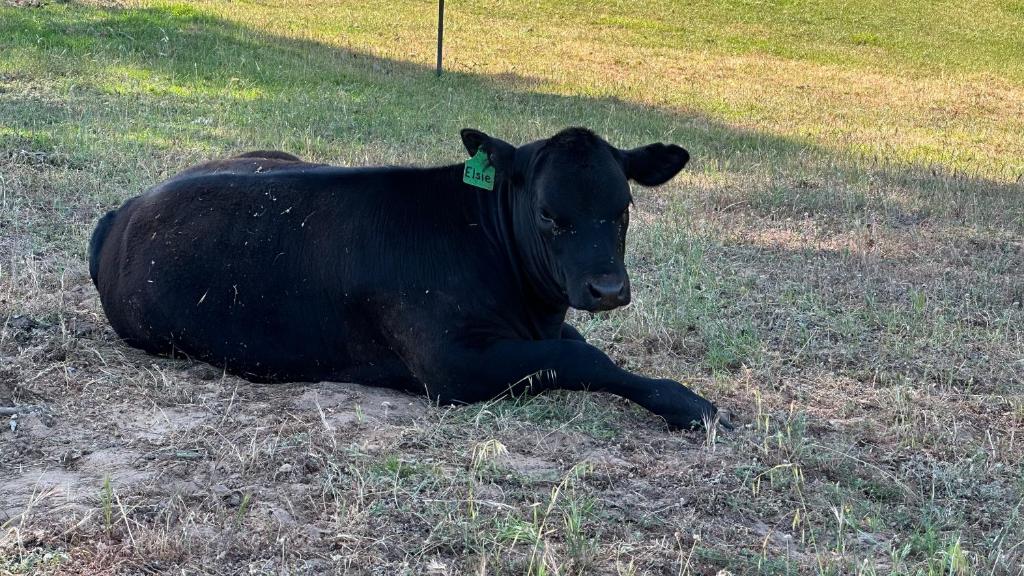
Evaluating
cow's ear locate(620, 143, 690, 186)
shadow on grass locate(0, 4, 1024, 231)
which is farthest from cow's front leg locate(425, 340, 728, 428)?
shadow on grass locate(0, 4, 1024, 231)

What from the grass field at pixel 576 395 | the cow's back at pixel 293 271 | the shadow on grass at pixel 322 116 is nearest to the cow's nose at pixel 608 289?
the grass field at pixel 576 395

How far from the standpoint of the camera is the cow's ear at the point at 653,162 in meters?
6.76

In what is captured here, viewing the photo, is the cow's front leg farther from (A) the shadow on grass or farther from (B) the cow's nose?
(A) the shadow on grass

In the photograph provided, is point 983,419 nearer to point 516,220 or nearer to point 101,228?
point 516,220

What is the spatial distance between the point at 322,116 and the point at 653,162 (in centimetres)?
857

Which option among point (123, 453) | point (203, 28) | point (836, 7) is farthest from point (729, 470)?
point (836, 7)

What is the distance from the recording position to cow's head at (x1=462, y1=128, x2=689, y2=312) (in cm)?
604

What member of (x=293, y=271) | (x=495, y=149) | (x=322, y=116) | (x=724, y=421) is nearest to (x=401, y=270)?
(x=293, y=271)

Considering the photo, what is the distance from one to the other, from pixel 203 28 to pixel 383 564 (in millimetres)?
19024

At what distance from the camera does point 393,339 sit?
646 centimetres

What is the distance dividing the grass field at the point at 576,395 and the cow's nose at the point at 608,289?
64cm

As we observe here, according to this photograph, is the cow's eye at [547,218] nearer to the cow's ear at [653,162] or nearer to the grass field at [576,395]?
the cow's ear at [653,162]

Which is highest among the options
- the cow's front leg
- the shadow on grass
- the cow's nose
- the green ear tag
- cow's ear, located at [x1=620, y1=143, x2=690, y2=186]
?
cow's ear, located at [x1=620, y1=143, x2=690, y2=186]

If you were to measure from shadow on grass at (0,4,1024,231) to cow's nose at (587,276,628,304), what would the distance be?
19.3 feet
